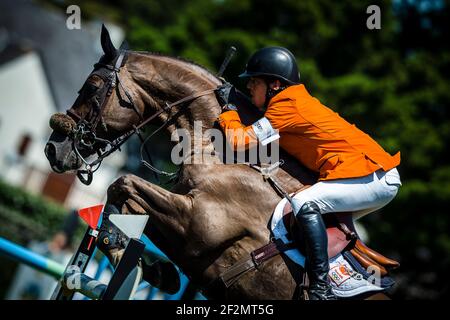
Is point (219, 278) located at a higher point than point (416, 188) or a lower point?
higher

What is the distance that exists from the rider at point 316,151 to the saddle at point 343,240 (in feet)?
0.46

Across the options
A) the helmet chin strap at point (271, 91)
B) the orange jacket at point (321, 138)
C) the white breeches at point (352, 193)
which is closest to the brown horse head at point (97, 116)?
the orange jacket at point (321, 138)

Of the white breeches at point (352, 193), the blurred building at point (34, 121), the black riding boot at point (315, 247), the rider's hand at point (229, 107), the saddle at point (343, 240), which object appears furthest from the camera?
the blurred building at point (34, 121)

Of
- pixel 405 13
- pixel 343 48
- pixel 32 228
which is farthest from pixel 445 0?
pixel 32 228

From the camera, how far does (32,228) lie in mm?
20797

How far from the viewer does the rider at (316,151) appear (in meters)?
4.15

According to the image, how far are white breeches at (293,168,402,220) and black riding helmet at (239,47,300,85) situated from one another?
35.2 inches

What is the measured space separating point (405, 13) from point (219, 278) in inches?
983

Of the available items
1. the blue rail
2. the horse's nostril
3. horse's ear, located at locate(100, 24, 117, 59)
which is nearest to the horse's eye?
horse's ear, located at locate(100, 24, 117, 59)

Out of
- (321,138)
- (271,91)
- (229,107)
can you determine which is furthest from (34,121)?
(321,138)

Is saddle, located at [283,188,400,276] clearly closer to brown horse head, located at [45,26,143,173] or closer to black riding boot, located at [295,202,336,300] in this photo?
black riding boot, located at [295,202,336,300]

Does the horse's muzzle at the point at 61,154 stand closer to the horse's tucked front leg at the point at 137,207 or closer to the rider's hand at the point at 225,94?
the horse's tucked front leg at the point at 137,207

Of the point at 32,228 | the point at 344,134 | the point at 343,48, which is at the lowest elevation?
the point at 32,228
